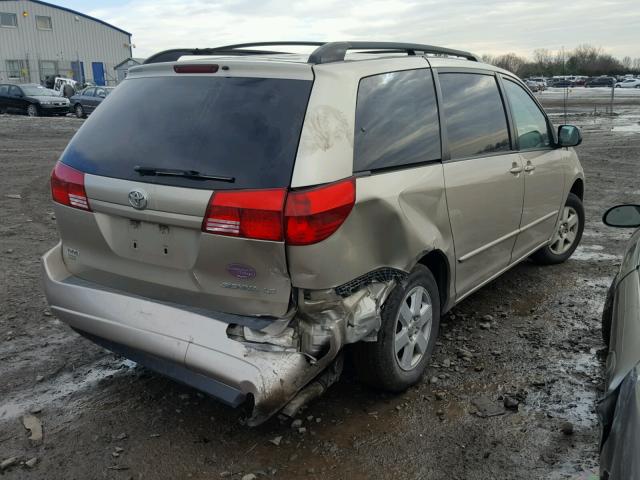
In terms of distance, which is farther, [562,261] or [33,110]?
[33,110]

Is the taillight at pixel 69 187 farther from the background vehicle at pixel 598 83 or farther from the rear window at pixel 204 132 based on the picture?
the background vehicle at pixel 598 83

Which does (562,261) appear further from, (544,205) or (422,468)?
(422,468)

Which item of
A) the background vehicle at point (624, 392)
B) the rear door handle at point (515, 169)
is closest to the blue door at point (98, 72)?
the rear door handle at point (515, 169)

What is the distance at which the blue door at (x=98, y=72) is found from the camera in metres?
54.6

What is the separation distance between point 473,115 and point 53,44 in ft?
182

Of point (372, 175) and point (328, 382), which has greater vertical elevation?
point (372, 175)

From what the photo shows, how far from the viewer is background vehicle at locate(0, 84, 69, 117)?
26797mm

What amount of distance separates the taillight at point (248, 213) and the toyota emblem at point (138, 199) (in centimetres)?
36

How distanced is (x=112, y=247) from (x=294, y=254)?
1029mm

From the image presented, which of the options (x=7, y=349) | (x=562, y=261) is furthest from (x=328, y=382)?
(x=562, y=261)

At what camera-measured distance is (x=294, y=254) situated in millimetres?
2732

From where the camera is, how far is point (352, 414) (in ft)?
11.1

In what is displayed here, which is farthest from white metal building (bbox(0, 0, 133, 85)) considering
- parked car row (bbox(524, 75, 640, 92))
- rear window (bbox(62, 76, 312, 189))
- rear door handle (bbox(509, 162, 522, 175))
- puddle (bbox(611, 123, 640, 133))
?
rear door handle (bbox(509, 162, 522, 175))

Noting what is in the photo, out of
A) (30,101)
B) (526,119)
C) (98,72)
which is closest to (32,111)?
(30,101)
